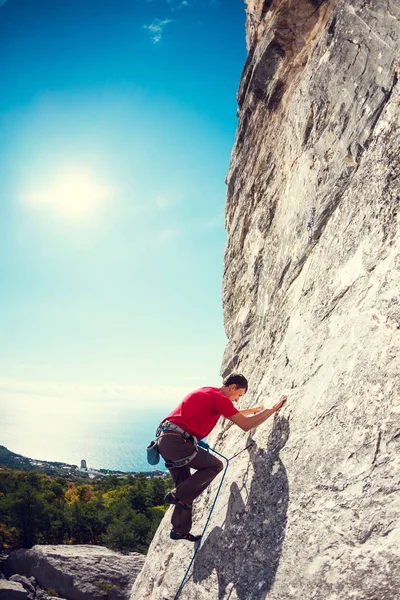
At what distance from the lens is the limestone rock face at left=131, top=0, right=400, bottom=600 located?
11.0 ft

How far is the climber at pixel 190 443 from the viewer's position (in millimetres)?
5262

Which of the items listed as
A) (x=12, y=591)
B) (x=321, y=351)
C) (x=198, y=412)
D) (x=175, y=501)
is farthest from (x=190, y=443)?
(x=12, y=591)

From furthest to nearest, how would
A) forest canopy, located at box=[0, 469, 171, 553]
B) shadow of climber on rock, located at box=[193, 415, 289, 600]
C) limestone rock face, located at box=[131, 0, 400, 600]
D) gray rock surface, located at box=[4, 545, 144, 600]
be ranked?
forest canopy, located at box=[0, 469, 171, 553], gray rock surface, located at box=[4, 545, 144, 600], shadow of climber on rock, located at box=[193, 415, 289, 600], limestone rock face, located at box=[131, 0, 400, 600]

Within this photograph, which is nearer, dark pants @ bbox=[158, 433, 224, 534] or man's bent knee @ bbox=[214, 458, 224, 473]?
dark pants @ bbox=[158, 433, 224, 534]

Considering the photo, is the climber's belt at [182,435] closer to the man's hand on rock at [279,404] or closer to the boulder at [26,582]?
the man's hand on rock at [279,404]

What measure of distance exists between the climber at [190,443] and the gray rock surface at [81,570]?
1336cm

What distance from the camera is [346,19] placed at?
6.80m

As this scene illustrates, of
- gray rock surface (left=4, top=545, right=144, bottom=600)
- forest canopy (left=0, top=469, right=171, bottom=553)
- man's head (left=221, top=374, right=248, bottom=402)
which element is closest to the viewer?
man's head (left=221, top=374, right=248, bottom=402)

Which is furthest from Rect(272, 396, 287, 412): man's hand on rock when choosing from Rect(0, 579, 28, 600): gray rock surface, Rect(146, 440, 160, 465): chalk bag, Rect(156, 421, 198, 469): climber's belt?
Rect(0, 579, 28, 600): gray rock surface

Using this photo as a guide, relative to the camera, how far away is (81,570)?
52.7 feet

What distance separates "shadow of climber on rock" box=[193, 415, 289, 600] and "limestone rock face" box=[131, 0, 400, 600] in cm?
2

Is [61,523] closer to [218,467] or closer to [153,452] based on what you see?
[153,452]

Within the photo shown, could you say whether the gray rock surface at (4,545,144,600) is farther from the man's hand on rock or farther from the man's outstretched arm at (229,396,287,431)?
the man's hand on rock

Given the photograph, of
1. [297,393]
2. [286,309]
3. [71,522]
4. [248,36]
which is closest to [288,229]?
[286,309]
